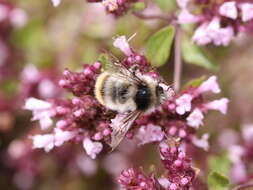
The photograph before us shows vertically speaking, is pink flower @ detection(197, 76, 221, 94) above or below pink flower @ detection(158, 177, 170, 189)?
above

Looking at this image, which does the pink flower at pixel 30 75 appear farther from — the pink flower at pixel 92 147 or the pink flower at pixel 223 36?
the pink flower at pixel 223 36

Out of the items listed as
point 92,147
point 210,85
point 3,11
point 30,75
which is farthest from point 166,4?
point 3,11

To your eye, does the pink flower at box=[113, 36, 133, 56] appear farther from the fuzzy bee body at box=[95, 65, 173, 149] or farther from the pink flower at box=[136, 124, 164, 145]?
the pink flower at box=[136, 124, 164, 145]

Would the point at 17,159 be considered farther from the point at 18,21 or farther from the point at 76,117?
the point at 76,117

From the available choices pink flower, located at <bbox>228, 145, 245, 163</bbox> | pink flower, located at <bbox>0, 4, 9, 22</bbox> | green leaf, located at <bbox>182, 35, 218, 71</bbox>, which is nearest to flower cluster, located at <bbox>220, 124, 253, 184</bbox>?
pink flower, located at <bbox>228, 145, 245, 163</bbox>

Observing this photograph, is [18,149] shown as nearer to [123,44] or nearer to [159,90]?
[123,44]
